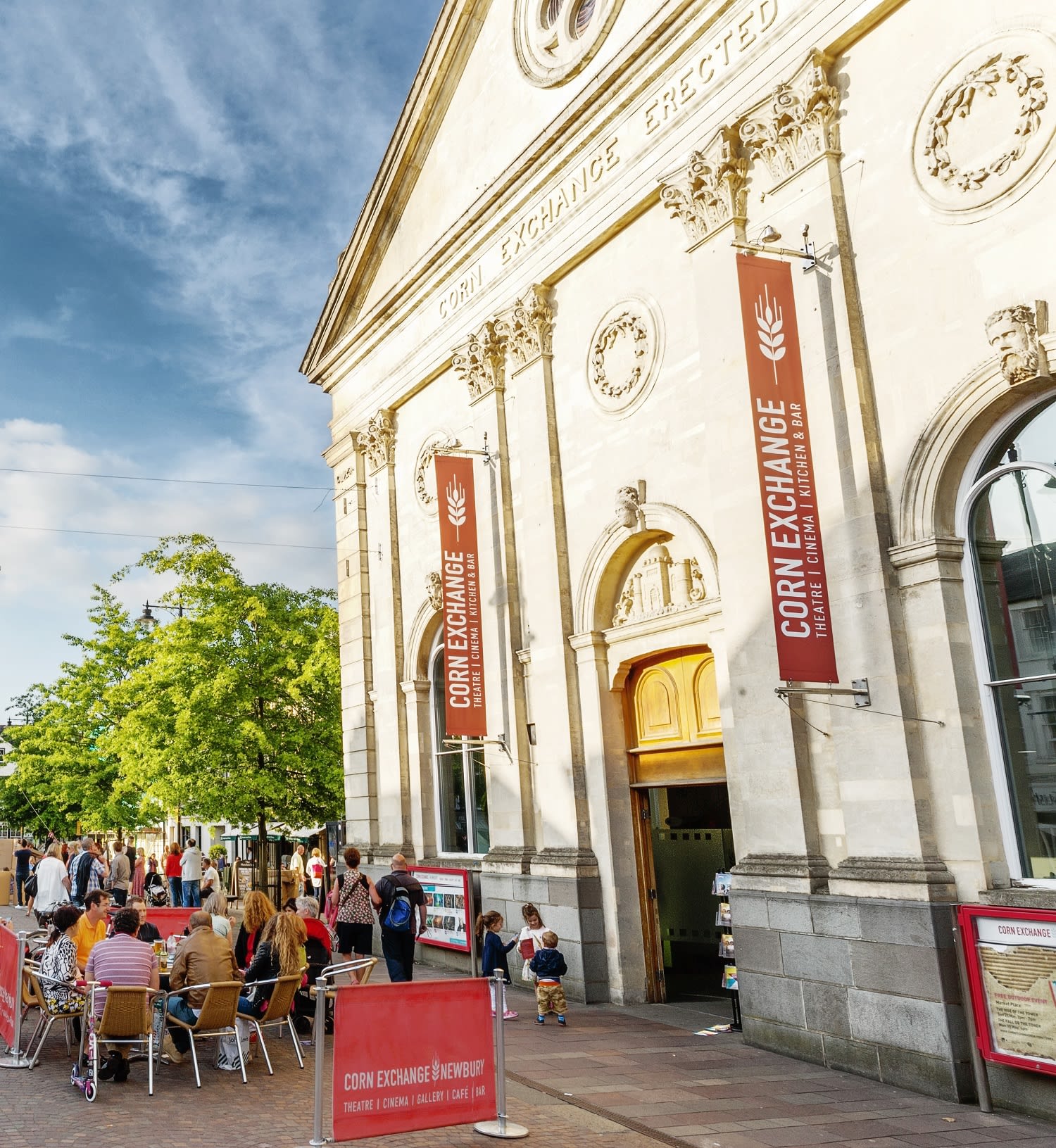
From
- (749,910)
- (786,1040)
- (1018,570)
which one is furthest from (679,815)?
(1018,570)

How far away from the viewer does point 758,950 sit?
1038 centimetres

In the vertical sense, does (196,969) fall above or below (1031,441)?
below

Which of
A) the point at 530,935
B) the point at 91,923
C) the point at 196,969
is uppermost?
the point at 91,923

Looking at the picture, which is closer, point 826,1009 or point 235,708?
point 826,1009

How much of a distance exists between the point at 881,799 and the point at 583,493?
19.4 ft

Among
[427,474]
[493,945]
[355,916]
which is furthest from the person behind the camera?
[427,474]

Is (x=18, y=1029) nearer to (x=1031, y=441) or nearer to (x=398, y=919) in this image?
(x=398, y=919)

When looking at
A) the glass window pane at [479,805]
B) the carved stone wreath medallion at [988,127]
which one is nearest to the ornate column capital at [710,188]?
the carved stone wreath medallion at [988,127]

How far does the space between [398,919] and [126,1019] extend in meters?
3.99

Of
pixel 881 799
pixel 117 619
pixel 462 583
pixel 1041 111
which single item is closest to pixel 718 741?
pixel 881 799

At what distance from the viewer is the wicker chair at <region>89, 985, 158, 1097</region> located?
8.66 metres

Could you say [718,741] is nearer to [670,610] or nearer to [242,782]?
[670,610]

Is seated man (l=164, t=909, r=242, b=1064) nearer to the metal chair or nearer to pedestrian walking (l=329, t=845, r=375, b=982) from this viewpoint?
the metal chair

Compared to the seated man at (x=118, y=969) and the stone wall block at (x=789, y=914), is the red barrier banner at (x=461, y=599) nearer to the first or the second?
the stone wall block at (x=789, y=914)
